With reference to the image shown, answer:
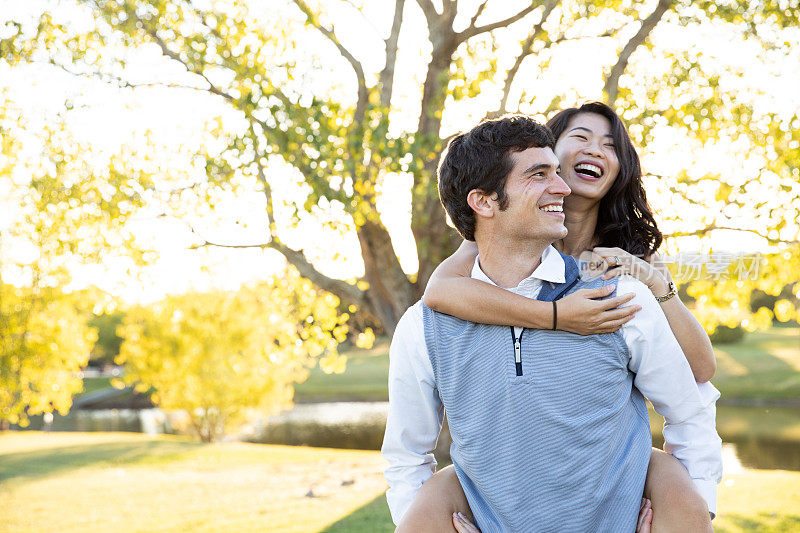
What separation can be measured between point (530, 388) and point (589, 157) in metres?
0.98

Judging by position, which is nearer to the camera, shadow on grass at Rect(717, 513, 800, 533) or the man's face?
the man's face

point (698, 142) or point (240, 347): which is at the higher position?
point (698, 142)

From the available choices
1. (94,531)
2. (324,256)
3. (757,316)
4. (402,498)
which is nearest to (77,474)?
(94,531)

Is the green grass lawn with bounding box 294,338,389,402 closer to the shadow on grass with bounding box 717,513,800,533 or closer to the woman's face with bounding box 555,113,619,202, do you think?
the shadow on grass with bounding box 717,513,800,533

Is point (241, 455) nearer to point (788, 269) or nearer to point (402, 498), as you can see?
point (788, 269)

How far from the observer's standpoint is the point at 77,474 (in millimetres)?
13195

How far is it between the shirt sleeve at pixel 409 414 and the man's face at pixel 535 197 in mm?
419

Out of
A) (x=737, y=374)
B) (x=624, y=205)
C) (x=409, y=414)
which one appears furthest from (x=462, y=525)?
(x=737, y=374)

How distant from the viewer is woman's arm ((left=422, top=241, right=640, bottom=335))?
2.10m

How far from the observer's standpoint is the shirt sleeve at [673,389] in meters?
2.16

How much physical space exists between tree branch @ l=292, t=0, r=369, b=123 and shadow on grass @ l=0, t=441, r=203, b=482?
8497mm

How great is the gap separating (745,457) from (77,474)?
13233 mm

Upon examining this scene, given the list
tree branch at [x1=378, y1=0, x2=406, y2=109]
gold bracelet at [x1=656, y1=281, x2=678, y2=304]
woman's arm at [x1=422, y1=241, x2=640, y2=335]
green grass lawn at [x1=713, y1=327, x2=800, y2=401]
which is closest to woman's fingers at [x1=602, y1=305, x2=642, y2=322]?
woman's arm at [x1=422, y1=241, x2=640, y2=335]

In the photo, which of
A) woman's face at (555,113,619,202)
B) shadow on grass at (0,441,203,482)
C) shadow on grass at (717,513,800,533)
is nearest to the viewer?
woman's face at (555,113,619,202)
